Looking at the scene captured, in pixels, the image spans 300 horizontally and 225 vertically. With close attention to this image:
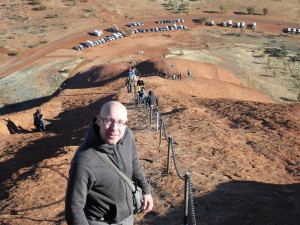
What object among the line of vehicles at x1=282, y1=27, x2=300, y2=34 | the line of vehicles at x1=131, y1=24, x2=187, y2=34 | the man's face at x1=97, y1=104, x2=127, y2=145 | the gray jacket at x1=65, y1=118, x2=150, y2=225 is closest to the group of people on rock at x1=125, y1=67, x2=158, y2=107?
the gray jacket at x1=65, y1=118, x2=150, y2=225

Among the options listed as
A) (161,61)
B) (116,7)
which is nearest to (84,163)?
(161,61)

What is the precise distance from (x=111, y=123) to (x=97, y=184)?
0.69 m

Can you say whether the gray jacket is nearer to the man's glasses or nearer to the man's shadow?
the man's glasses

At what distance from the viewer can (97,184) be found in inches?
158

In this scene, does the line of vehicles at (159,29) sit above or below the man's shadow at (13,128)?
above

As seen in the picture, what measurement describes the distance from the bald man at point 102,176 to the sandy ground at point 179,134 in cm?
288

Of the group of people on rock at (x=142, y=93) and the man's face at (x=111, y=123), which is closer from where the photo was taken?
the man's face at (x=111, y=123)

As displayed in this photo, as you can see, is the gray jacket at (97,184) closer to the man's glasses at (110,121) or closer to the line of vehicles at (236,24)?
the man's glasses at (110,121)

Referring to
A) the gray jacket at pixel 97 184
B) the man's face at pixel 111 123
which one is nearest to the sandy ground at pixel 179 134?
the gray jacket at pixel 97 184

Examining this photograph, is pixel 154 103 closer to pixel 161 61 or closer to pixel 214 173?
pixel 214 173

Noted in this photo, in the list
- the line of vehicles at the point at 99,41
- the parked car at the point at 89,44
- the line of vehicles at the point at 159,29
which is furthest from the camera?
the line of vehicles at the point at 159,29

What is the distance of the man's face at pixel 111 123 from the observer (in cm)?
398

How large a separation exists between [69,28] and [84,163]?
58535mm

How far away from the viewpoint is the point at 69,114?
73.4 ft
